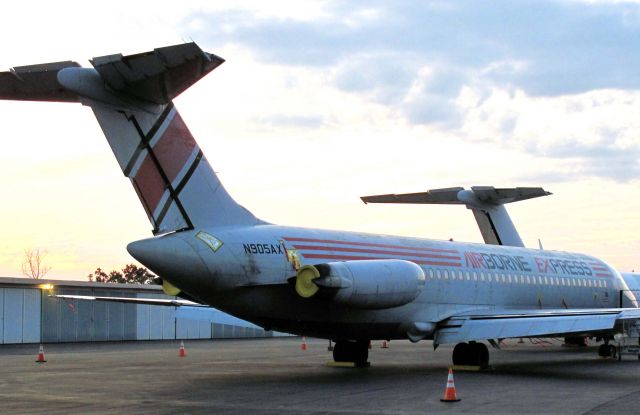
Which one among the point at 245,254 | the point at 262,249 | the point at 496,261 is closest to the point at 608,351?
the point at 496,261

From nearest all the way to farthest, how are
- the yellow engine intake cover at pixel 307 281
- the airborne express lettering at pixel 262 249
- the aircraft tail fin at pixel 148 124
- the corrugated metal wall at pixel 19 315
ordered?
the aircraft tail fin at pixel 148 124
the yellow engine intake cover at pixel 307 281
the airborne express lettering at pixel 262 249
the corrugated metal wall at pixel 19 315

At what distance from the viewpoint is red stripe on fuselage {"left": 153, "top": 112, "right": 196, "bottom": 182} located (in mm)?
17344

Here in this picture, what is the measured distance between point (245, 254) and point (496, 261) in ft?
32.6

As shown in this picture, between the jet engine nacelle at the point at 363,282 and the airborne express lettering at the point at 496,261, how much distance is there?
5.27m

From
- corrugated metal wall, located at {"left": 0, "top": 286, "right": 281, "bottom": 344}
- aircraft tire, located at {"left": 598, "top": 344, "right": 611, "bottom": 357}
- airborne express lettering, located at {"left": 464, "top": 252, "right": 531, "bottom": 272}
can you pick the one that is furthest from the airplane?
corrugated metal wall, located at {"left": 0, "top": 286, "right": 281, "bottom": 344}

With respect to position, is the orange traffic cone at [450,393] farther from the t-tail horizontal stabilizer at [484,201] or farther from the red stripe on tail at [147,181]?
the t-tail horizontal stabilizer at [484,201]

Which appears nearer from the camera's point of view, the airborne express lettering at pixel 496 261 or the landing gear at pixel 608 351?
the airborne express lettering at pixel 496 261

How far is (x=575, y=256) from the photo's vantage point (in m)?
29.5

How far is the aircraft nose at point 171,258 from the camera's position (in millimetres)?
16500

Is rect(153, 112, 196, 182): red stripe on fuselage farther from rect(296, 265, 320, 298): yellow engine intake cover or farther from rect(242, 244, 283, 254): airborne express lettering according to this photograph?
rect(296, 265, 320, 298): yellow engine intake cover

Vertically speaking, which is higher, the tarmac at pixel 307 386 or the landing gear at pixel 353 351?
the landing gear at pixel 353 351

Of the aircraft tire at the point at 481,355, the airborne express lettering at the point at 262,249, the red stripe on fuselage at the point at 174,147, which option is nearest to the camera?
the red stripe on fuselage at the point at 174,147

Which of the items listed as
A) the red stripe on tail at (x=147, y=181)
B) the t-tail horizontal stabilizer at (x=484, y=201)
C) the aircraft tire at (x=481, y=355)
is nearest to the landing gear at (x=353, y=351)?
the aircraft tire at (x=481, y=355)

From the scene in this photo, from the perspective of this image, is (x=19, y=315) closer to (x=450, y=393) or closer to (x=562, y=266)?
(x=562, y=266)
